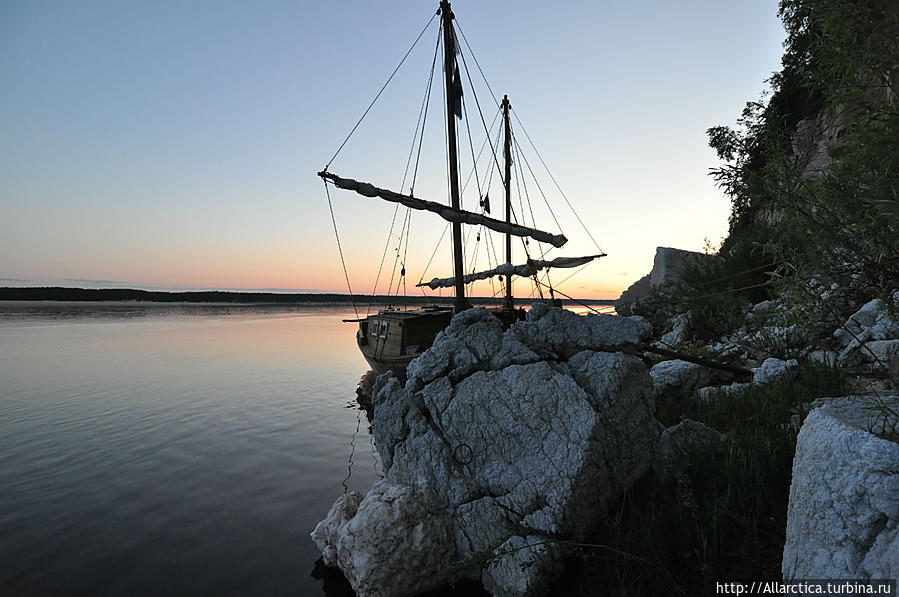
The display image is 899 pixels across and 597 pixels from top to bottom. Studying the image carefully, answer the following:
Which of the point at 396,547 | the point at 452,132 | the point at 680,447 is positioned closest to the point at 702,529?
→ the point at 680,447

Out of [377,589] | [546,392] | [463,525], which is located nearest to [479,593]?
[463,525]

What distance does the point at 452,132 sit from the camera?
57.3 ft

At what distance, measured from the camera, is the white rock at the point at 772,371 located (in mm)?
→ 7520

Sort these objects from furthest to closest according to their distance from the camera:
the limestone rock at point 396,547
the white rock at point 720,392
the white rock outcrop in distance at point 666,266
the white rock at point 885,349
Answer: the white rock outcrop in distance at point 666,266
the white rock at point 720,392
the white rock at point 885,349
the limestone rock at point 396,547

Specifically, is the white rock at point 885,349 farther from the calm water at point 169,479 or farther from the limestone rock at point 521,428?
the calm water at point 169,479

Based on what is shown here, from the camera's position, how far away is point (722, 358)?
34.0 ft

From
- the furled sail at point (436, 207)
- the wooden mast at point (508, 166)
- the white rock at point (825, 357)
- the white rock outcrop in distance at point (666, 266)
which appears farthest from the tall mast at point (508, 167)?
the white rock at point (825, 357)

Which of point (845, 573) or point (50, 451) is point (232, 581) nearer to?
point (845, 573)

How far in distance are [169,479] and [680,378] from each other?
1107 cm

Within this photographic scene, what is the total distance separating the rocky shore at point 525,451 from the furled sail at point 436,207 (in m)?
11.0

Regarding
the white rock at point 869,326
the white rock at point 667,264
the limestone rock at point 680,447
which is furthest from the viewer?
the white rock at point 667,264

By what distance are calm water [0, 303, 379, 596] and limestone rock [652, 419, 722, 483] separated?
4.73 metres

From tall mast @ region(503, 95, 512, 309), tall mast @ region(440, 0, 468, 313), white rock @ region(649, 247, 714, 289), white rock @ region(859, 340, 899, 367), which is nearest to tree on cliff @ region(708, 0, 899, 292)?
white rock @ region(859, 340, 899, 367)

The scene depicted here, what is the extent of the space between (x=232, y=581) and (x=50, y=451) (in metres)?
8.88
